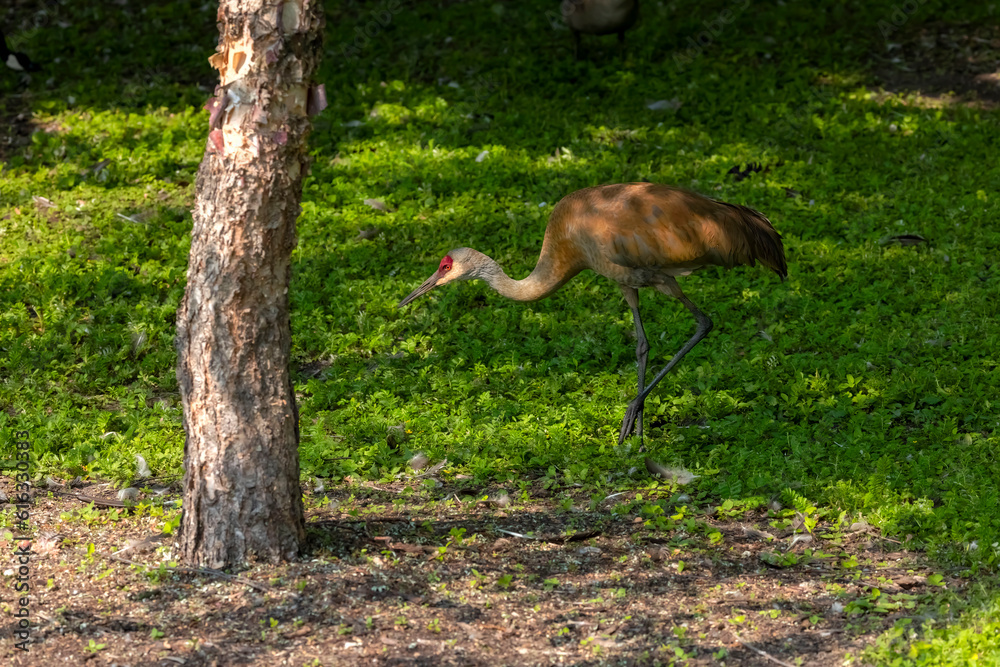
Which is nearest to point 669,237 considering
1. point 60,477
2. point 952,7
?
point 60,477

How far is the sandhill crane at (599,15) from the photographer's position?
1111 centimetres

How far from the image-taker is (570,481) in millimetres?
5840

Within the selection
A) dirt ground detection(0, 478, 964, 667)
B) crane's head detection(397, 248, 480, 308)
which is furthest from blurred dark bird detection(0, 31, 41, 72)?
dirt ground detection(0, 478, 964, 667)

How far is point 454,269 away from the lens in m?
6.79

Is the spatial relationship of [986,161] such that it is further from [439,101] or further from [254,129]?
[254,129]

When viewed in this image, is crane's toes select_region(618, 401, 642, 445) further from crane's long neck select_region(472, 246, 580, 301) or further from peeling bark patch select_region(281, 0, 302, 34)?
peeling bark patch select_region(281, 0, 302, 34)

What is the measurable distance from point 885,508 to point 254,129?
11.2 feet

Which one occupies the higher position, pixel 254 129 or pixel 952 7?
pixel 952 7

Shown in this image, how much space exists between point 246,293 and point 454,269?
8.16ft

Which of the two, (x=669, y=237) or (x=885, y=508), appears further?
(x=669, y=237)

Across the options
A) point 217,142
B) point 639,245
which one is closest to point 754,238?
point 639,245

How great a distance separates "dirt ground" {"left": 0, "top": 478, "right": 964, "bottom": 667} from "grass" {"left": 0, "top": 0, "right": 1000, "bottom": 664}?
1.26 ft

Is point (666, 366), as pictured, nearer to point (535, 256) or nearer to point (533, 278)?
point (533, 278)

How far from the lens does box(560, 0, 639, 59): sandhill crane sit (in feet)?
36.4
